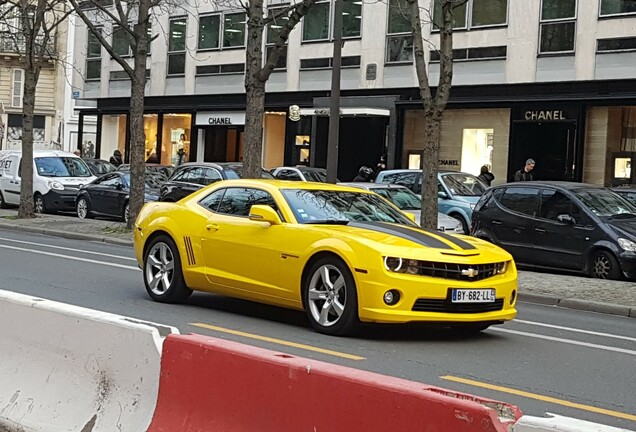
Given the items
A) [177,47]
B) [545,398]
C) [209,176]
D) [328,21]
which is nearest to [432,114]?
[209,176]

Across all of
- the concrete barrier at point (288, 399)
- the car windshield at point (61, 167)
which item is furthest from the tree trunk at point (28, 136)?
the concrete barrier at point (288, 399)

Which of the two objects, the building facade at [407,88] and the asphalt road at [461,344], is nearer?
the asphalt road at [461,344]

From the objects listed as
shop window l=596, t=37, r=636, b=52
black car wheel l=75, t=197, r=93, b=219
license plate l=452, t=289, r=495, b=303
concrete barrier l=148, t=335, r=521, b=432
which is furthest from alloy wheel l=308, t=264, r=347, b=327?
shop window l=596, t=37, r=636, b=52

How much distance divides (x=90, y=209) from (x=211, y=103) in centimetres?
1559

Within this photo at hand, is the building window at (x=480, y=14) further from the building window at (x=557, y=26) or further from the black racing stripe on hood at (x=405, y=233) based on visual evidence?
the black racing stripe on hood at (x=405, y=233)

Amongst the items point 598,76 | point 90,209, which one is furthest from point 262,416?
point 598,76

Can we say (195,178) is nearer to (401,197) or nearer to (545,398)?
(401,197)

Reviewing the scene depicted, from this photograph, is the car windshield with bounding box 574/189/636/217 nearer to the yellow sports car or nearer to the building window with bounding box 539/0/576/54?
the yellow sports car

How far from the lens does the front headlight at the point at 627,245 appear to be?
15.8 m

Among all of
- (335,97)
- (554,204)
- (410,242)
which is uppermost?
(335,97)

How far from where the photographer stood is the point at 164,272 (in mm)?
11258

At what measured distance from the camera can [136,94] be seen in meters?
23.0

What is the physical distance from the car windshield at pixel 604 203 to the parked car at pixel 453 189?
18.5ft

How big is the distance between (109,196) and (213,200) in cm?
1624
